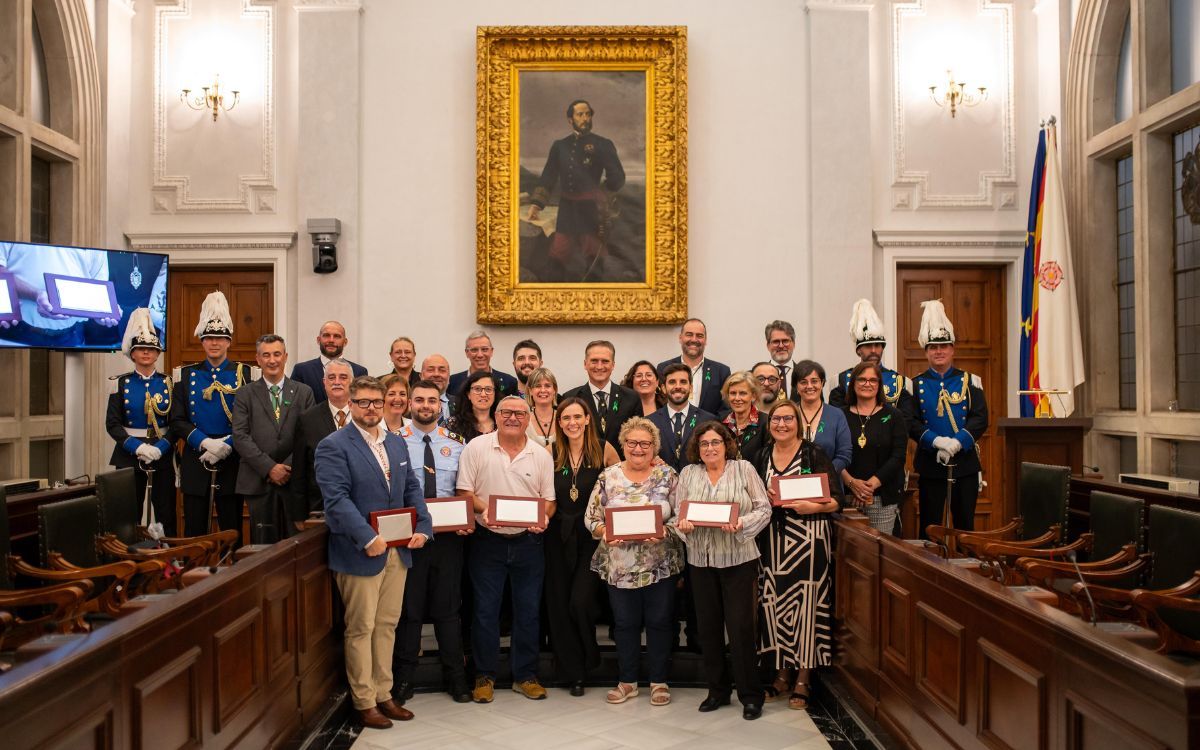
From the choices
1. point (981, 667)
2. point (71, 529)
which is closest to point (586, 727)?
point (981, 667)

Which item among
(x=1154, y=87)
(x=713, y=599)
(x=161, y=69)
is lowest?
(x=713, y=599)

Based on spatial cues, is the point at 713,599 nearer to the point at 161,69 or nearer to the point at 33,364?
the point at 33,364

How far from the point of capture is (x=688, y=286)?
7.76 meters

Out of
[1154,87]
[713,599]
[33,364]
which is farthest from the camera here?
[33,364]

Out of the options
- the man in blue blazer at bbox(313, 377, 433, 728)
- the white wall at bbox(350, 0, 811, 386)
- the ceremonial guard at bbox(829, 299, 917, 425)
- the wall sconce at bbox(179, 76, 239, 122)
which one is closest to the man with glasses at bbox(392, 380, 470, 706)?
the man in blue blazer at bbox(313, 377, 433, 728)

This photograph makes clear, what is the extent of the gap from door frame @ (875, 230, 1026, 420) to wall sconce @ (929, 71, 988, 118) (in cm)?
101

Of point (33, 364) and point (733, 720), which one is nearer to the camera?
point (733, 720)

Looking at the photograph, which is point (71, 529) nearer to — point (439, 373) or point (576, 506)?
point (439, 373)

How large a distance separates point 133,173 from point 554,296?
3.48 metres

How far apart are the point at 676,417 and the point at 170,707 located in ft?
9.68

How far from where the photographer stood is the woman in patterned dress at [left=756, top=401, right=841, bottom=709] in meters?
4.66

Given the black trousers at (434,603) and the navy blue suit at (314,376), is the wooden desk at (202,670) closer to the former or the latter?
the black trousers at (434,603)

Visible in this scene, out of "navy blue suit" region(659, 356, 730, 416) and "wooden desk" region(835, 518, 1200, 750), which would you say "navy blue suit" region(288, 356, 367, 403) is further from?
"wooden desk" region(835, 518, 1200, 750)

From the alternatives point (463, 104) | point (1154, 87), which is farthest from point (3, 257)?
point (1154, 87)
